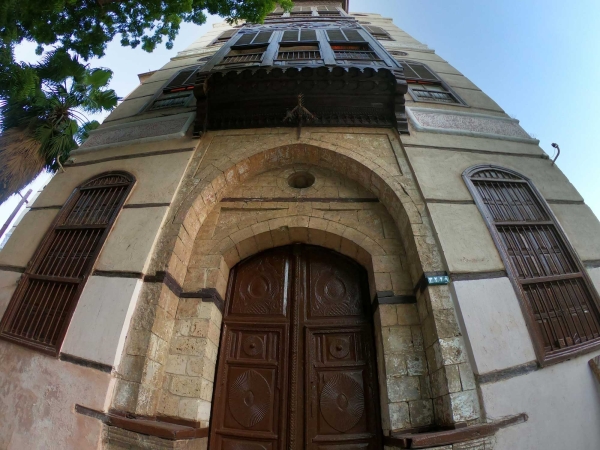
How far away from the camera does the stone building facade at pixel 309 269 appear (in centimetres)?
287

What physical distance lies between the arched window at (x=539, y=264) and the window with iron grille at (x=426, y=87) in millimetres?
2461

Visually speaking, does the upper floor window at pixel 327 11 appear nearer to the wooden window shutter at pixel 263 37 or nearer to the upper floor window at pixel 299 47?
the upper floor window at pixel 299 47

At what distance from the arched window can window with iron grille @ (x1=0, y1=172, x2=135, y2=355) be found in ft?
16.6

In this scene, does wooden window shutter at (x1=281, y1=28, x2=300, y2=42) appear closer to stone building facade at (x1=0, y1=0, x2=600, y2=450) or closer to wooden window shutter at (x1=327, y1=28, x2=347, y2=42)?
wooden window shutter at (x1=327, y1=28, x2=347, y2=42)

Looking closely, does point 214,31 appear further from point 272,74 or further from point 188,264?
point 188,264

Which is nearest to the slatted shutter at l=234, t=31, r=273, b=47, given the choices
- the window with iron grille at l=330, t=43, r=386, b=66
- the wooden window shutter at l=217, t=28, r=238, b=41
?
the window with iron grille at l=330, t=43, r=386, b=66

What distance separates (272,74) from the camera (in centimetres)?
490

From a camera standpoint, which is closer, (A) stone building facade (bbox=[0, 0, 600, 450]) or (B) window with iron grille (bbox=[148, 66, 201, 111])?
(A) stone building facade (bbox=[0, 0, 600, 450])

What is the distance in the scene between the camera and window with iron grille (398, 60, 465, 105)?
6.25m

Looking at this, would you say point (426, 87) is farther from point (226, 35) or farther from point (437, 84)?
point (226, 35)

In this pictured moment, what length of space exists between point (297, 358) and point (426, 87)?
6361mm

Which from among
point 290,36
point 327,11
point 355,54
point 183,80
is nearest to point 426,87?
point 355,54

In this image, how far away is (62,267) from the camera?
12.7ft

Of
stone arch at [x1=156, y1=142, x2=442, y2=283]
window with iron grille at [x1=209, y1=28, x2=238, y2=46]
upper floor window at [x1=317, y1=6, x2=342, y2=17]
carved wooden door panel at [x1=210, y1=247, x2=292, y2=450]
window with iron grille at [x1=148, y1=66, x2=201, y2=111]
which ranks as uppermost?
upper floor window at [x1=317, y1=6, x2=342, y2=17]
